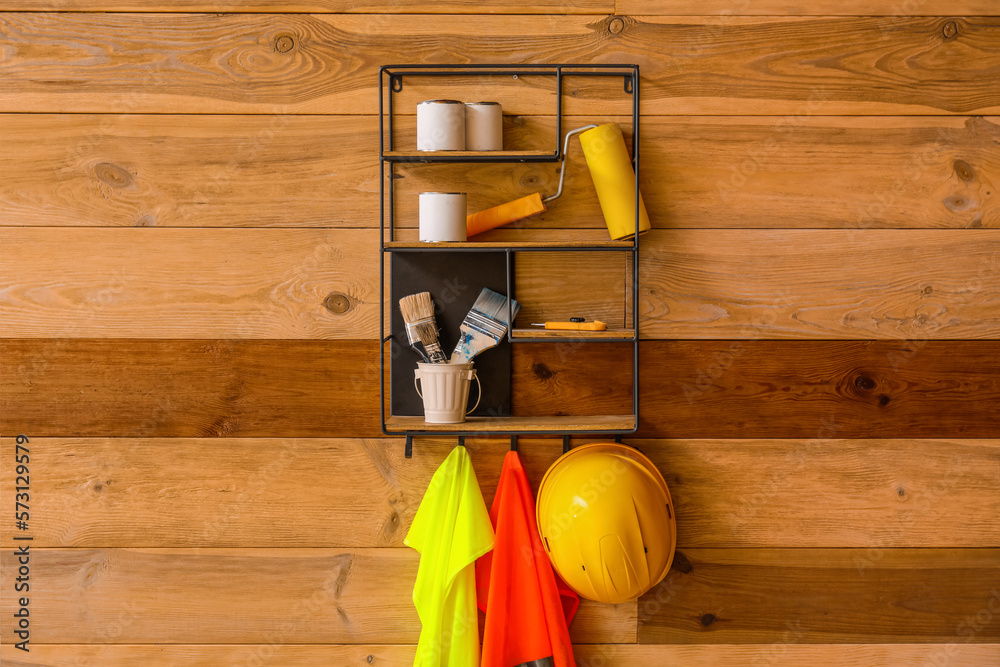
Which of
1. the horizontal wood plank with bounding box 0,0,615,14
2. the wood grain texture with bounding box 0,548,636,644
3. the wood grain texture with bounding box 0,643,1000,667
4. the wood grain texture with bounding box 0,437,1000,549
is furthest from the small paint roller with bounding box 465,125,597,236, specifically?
the wood grain texture with bounding box 0,643,1000,667

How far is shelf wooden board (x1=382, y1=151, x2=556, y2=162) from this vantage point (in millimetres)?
1031

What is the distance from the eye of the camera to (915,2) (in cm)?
114

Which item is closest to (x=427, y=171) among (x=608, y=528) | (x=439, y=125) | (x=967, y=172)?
(x=439, y=125)

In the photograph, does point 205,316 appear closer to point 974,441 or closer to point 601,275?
point 601,275

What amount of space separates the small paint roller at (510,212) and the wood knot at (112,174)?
1.96 feet

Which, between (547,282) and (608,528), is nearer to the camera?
(608,528)

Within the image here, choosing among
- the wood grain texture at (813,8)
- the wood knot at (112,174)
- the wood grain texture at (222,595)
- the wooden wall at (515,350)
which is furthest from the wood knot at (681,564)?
the wood knot at (112,174)

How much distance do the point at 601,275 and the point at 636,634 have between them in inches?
24.8

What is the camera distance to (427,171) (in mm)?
1143

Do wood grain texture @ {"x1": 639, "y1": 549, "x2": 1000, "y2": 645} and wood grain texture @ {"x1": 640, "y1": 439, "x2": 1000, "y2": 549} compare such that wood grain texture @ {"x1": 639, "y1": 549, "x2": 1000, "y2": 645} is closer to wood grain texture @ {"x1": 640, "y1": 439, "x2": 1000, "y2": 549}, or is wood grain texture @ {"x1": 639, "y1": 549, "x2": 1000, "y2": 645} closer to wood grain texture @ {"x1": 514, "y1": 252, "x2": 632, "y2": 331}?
wood grain texture @ {"x1": 640, "y1": 439, "x2": 1000, "y2": 549}

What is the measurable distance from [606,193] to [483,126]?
0.74 feet

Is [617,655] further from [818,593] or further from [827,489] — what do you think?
[827,489]

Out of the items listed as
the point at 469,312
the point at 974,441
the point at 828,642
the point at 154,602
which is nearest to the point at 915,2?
the point at 974,441

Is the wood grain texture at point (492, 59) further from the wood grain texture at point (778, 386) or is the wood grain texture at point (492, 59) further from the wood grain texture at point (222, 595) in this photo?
the wood grain texture at point (222, 595)
